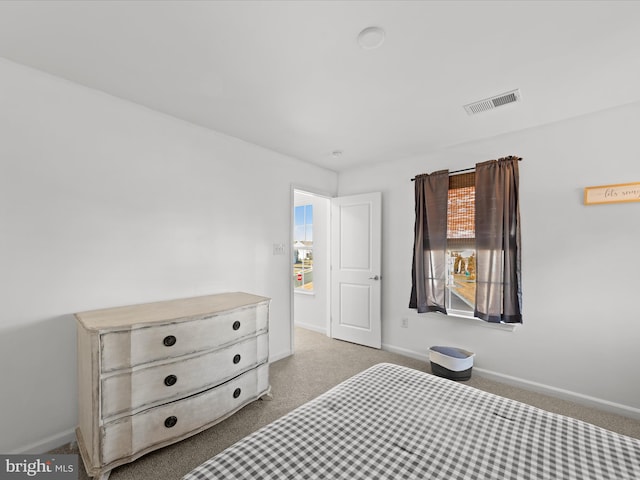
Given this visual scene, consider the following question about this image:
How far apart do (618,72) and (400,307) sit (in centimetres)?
287

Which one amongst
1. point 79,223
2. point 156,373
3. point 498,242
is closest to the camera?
point 156,373

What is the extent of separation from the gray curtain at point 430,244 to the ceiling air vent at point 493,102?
94 centimetres

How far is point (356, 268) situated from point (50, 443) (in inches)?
131

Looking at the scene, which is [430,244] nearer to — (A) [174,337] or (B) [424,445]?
(B) [424,445]

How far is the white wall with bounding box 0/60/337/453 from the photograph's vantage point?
188cm

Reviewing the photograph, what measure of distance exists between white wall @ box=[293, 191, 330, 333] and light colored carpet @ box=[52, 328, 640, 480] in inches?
18.8

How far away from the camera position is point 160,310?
2184 millimetres

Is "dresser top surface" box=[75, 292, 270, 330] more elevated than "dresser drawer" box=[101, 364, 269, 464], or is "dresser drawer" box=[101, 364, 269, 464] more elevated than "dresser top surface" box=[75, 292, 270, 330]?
"dresser top surface" box=[75, 292, 270, 330]

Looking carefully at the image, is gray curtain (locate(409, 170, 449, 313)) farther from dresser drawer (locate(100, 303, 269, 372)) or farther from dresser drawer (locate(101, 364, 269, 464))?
dresser drawer (locate(101, 364, 269, 464))

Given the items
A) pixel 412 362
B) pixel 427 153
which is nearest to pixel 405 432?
pixel 412 362

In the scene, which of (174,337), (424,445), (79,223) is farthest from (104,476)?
(424,445)

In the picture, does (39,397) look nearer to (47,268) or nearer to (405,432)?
(47,268)

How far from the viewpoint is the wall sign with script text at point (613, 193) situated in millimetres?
2395

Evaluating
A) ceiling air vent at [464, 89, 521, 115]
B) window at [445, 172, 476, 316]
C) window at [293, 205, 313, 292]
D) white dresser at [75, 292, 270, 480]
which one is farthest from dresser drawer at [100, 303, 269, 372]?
window at [293, 205, 313, 292]
